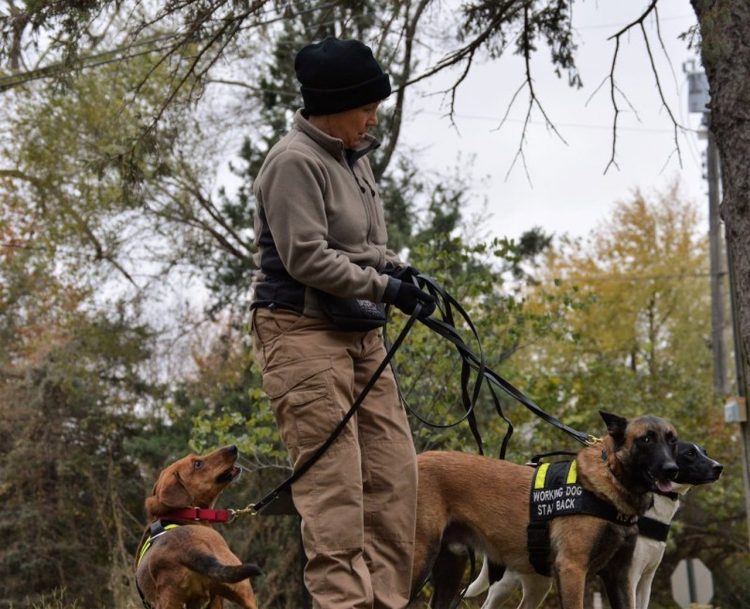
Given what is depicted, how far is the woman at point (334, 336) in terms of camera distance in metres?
3.77

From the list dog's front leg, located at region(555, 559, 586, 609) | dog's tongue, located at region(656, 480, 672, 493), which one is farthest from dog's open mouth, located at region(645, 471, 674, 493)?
dog's front leg, located at region(555, 559, 586, 609)

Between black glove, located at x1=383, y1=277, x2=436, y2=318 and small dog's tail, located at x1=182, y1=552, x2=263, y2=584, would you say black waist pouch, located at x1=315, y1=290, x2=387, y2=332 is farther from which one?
small dog's tail, located at x1=182, y1=552, x2=263, y2=584

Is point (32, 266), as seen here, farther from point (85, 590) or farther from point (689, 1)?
point (689, 1)

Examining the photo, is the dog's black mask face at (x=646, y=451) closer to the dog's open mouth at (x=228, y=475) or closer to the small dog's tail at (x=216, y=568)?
the dog's open mouth at (x=228, y=475)

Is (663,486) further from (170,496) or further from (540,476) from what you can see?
(170,496)

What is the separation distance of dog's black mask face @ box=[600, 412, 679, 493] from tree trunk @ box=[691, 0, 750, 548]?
4.60 ft

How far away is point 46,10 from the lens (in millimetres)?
7160

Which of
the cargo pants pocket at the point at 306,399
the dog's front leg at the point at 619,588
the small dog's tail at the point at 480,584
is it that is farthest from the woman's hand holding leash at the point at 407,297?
the small dog's tail at the point at 480,584

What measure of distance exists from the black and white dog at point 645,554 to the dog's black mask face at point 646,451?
631mm

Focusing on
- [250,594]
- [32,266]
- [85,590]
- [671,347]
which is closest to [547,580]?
[250,594]

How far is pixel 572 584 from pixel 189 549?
78.8 inches

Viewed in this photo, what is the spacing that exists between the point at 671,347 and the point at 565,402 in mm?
17528

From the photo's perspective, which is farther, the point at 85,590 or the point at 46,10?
the point at 85,590

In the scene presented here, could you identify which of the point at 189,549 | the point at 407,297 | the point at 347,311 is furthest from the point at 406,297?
the point at 189,549
